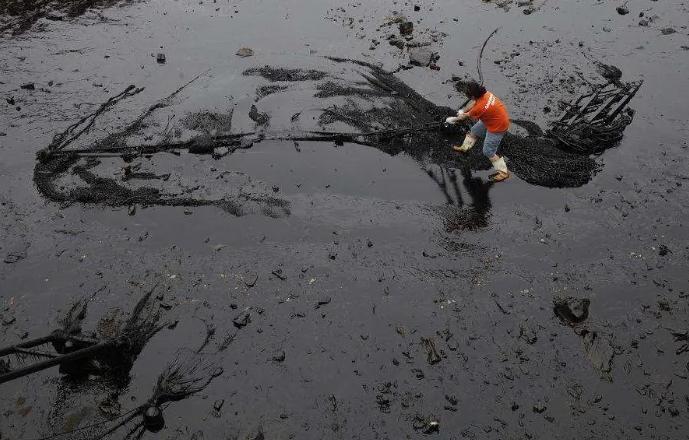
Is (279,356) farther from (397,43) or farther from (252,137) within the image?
(397,43)

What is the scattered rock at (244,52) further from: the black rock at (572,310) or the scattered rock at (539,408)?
the scattered rock at (539,408)

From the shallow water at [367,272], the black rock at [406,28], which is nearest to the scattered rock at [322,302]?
the shallow water at [367,272]

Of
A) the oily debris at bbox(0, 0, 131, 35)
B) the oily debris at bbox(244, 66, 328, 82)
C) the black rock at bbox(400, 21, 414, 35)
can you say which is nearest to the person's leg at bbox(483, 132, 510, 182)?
the oily debris at bbox(244, 66, 328, 82)

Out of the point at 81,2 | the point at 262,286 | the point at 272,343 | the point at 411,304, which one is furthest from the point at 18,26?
the point at 411,304

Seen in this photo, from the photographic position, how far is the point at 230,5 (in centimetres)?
1142

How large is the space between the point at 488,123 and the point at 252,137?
4262mm

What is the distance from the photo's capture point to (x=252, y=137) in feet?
25.7

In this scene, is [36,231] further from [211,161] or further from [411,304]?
[411,304]

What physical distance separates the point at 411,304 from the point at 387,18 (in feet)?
27.5

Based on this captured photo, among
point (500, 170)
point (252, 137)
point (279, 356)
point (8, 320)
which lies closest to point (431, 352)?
point (279, 356)

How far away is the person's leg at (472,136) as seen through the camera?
24.4ft

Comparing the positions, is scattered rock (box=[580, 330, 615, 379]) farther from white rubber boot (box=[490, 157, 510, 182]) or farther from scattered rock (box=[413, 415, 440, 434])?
white rubber boot (box=[490, 157, 510, 182])

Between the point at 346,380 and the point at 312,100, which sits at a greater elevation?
the point at 312,100

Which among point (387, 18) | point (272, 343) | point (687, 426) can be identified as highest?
point (387, 18)
